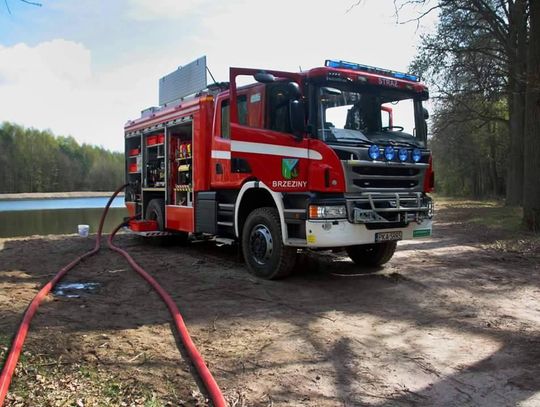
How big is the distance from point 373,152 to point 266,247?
2.15 m

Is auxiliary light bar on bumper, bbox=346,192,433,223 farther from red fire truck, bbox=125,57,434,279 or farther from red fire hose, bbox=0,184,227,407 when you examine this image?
red fire hose, bbox=0,184,227,407

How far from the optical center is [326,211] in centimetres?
684

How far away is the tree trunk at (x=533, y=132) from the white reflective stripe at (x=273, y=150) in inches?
340

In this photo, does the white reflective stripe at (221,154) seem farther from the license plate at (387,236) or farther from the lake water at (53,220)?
the lake water at (53,220)

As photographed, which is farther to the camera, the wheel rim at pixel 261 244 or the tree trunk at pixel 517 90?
the tree trunk at pixel 517 90

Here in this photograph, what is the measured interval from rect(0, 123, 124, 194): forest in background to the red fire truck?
63.9m

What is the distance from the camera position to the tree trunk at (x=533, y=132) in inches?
518

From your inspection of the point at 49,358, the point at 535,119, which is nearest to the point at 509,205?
the point at 535,119

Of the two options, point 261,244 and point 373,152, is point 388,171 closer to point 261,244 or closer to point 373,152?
point 373,152

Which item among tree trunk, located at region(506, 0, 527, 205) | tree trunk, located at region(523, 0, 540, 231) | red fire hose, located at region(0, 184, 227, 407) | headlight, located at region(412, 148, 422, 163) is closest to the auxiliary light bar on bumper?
headlight, located at region(412, 148, 422, 163)

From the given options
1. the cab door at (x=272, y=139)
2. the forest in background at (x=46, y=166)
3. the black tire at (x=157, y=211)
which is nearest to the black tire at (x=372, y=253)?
the cab door at (x=272, y=139)

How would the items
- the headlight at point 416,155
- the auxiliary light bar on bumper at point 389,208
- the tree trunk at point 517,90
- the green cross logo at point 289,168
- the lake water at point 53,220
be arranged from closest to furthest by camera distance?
the auxiliary light bar on bumper at point 389,208, the green cross logo at point 289,168, the headlight at point 416,155, the tree trunk at point 517,90, the lake water at point 53,220

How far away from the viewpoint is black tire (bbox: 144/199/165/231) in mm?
11422

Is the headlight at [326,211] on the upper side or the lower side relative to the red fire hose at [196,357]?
upper
